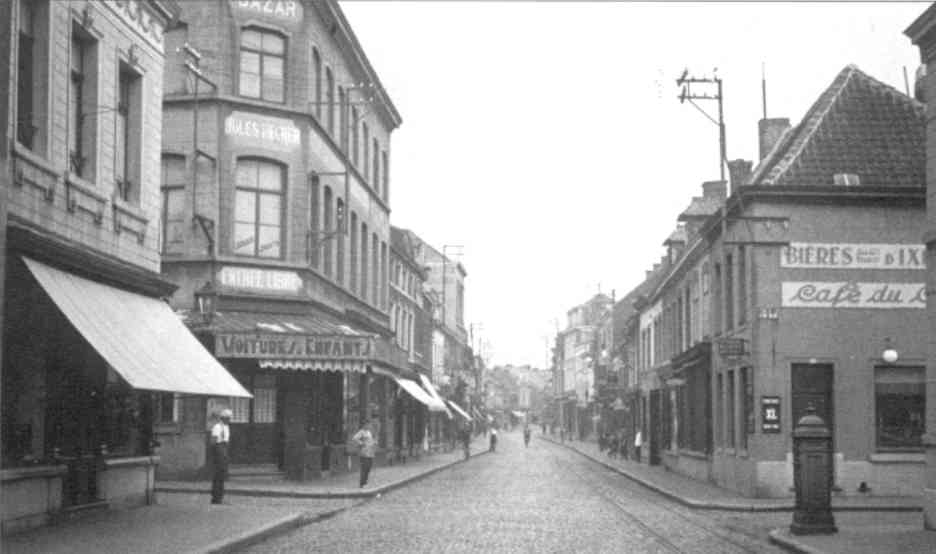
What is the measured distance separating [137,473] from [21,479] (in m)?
5.13

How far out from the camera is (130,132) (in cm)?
2209

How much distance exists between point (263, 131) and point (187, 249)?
3682mm

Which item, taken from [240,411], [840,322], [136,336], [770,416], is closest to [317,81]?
[240,411]

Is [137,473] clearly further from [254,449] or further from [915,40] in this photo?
[915,40]

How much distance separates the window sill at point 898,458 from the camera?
1185 inches

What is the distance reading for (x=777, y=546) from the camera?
18781 mm

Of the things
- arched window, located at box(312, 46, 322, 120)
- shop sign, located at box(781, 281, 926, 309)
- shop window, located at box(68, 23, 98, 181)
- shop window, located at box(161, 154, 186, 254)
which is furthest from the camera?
arched window, located at box(312, 46, 322, 120)

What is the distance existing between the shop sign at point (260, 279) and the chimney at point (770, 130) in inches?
586

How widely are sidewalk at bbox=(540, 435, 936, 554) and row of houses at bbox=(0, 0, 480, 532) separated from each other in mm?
8462

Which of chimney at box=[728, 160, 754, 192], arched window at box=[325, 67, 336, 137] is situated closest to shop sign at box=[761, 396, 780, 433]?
chimney at box=[728, 160, 754, 192]

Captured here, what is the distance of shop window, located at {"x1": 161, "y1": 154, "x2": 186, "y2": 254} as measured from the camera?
3288cm

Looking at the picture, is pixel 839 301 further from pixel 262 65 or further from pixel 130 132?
pixel 130 132

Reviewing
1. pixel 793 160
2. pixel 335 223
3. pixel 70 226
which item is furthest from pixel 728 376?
pixel 70 226

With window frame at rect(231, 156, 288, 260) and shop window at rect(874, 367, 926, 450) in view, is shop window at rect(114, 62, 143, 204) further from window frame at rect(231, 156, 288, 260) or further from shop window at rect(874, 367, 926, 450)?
shop window at rect(874, 367, 926, 450)
